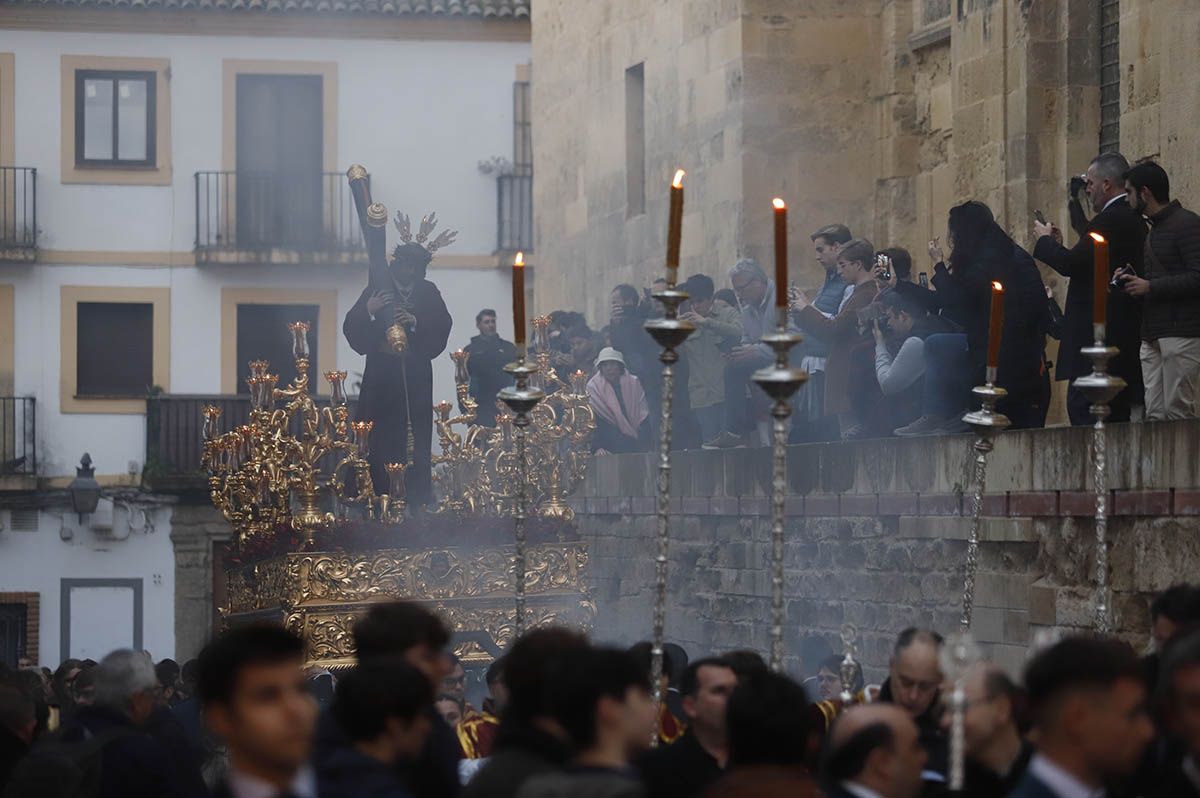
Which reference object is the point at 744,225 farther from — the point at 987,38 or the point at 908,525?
the point at 908,525

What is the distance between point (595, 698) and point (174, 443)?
23.3 metres

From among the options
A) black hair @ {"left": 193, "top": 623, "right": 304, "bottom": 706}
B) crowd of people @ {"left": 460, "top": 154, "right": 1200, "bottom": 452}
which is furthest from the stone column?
black hair @ {"left": 193, "top": 623, "right": 304, "bottom": 706}

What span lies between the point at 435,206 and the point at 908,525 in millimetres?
17788

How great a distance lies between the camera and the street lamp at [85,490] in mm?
25766

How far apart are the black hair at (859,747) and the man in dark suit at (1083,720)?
40 cm

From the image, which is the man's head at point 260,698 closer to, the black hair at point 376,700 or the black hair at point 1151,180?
the black hair at point 376,700

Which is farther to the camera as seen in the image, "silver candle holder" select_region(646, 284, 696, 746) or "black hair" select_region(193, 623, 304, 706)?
"silver candle holder" select_region(646, 284, 696, 746)

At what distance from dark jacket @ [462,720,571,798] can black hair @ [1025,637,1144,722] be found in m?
0.91

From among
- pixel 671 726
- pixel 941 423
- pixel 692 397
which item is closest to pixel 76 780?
pixel 671 726

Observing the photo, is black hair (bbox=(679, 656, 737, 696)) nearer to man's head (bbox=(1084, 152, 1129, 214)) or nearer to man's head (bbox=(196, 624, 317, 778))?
man's head (bbox=(196, 624, 317, 778))

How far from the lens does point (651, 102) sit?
1950 centimetres

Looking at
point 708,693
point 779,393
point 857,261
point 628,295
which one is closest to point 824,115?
point 628,295

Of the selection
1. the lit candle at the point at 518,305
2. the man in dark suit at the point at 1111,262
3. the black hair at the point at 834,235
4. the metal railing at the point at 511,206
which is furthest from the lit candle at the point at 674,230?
the metal railing at the point at 511,206

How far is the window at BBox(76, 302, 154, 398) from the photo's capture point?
28391mm
